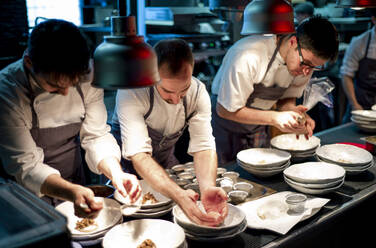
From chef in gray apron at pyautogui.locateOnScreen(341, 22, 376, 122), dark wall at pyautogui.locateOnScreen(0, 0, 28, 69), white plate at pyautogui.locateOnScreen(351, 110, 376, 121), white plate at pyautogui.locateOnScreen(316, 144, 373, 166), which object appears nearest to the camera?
white plate at pyautogui.locateOnScreen(316, 144, 373, 166)

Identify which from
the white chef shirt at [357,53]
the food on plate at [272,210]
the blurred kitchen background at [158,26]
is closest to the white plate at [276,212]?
the food on plate at [272,210]

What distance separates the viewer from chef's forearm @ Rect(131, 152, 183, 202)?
181 cm

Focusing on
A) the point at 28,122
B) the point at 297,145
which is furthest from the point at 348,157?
the point at 28,122

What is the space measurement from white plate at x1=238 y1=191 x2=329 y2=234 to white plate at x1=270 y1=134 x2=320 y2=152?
718mm

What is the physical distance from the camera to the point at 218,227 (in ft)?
5.33

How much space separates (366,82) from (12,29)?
4.15 m

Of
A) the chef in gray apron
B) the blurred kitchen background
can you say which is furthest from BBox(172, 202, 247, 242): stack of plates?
the chef in gray apron

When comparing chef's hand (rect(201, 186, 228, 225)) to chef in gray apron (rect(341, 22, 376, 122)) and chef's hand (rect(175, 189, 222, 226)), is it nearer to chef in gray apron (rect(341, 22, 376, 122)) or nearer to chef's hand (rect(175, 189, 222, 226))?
chef's hand (rect(175, 189, 222, 226))

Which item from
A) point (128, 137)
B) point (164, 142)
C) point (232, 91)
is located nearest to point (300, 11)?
point (232, 91)

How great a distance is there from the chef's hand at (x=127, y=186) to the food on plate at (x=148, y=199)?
0.08 metres

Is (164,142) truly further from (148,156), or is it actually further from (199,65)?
(199,65)

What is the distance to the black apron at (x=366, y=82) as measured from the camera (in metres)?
4.29

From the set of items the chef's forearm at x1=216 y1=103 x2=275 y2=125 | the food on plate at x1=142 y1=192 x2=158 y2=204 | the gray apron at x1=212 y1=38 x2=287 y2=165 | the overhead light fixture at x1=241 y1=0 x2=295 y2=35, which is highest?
the overhead light fixture at x1=241 y1=0 x2=295 y2=35

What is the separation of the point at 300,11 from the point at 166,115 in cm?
412
